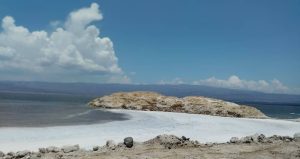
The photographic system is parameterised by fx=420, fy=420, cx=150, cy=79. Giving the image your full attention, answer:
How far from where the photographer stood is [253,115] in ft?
224

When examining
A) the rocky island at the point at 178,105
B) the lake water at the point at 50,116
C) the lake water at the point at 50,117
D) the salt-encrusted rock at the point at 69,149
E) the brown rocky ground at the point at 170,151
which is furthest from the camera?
the rocky island at the point at 178,105

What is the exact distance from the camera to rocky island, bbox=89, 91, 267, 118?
228ft

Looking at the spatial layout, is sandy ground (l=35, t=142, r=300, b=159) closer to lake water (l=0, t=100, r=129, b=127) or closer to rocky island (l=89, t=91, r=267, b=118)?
lake water (l=0, t=100, r=129, b=127)

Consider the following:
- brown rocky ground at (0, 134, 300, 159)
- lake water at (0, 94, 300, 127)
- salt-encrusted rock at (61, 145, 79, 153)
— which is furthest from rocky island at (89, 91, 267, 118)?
salt-encrusted rock at (61, 145, 79, 153)

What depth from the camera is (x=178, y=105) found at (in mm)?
77062

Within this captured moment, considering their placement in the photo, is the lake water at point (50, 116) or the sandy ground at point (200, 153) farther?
the lake water at point (50, 116)

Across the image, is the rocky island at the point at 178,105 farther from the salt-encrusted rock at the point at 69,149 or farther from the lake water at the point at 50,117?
the salt-encrusted rock at the point at 69,149

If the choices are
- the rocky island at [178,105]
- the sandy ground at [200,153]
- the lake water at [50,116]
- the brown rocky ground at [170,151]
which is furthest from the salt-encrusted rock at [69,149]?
the rocky island at [178,105]

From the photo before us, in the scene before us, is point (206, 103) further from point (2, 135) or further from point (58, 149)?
point (58, 149)

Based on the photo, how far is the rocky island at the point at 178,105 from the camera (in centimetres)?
6946

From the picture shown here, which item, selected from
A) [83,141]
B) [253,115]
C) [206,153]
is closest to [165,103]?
[253,115]

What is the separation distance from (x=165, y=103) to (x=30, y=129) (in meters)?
46.0

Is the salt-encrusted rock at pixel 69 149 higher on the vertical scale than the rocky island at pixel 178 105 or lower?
lower

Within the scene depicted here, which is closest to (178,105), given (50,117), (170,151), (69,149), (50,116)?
(50,116)
